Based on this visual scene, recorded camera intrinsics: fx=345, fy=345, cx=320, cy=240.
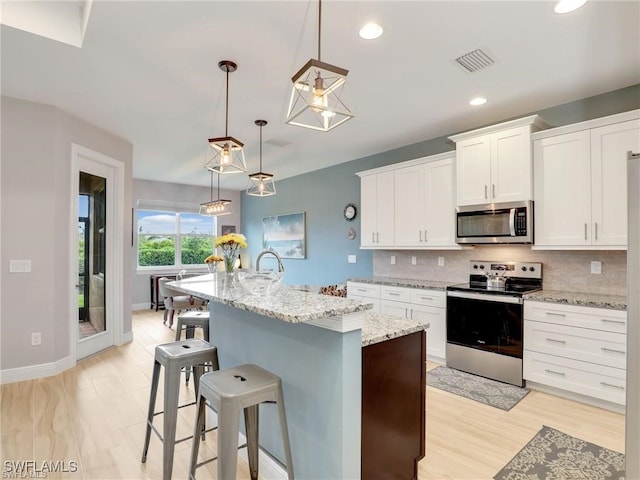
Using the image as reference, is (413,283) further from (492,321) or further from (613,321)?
(613,321)

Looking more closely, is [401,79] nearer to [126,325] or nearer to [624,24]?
[624,24]

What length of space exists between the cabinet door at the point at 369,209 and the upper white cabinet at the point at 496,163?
48.6 inches

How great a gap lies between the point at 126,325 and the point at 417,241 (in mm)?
4078

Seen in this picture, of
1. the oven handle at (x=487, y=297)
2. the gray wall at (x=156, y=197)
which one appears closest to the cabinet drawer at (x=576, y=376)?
the oven handle at (x=487, y=297)

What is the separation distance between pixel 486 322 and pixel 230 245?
2.58 meters

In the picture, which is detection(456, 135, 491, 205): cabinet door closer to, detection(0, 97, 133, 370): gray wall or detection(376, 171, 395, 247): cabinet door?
detection(376, 171, 395, 247): cabinet door

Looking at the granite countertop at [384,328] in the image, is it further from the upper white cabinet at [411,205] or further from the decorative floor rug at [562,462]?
the upper white cabinet at [411,205]

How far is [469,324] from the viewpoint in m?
3.55

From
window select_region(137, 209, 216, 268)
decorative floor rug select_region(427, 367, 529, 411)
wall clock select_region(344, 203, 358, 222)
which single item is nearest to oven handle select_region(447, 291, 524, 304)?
decorative floor rug select_region(427, 367, 529, 411)

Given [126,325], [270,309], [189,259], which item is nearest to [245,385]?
[270,309]

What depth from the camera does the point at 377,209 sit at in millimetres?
4762

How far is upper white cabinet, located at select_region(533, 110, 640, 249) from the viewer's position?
287 centimetres

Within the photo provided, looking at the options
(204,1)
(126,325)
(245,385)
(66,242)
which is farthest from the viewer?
(126,325)

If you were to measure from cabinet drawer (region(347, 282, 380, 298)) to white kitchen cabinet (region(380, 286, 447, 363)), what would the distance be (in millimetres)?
225
